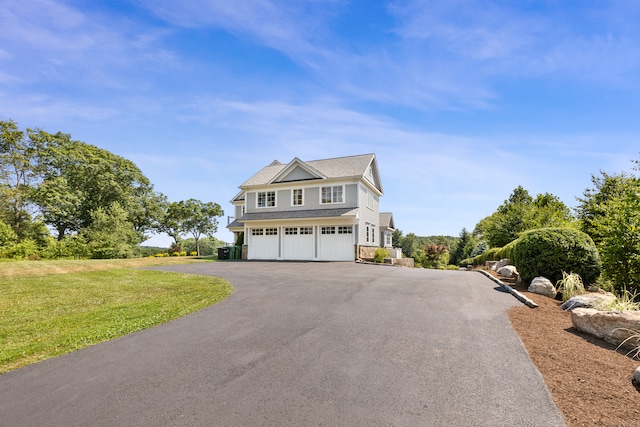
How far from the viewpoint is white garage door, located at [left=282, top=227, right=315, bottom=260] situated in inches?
901

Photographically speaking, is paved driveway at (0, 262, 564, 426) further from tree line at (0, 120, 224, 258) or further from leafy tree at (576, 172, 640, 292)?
tree line at (0, 120, 224, 258)

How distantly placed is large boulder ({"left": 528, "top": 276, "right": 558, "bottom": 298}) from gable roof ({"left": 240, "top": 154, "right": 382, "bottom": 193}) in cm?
1456

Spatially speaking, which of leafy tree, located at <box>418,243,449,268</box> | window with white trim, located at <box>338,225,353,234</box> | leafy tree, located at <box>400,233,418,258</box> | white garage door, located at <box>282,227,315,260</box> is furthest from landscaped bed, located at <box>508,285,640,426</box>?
leafy tree, located at <box>400,233,418,258</box>

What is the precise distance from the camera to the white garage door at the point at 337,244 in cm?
2180

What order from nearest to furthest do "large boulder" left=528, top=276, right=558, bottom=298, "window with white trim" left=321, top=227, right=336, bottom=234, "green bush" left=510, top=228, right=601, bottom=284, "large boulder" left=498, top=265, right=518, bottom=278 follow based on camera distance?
"large boulder" left=528, top=276, right=558, bottom=298 → "green bush" left=510, top=228, right=601, bottom=284 → "large boulder" left=498, top=265, right=518, bottom=278 → "window with white trim" left=321, top=227, right=336, bottom=234

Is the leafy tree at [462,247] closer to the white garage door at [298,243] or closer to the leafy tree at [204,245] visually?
the white garage door at [298,243]

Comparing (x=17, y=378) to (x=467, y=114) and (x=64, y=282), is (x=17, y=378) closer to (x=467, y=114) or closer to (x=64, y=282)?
(x=64, y=282)

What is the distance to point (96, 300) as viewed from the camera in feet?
29.4

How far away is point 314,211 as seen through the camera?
2334cm

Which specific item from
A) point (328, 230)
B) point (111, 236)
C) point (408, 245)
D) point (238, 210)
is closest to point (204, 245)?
point (238, 210)

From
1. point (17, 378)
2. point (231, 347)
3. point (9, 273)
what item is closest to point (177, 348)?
point (231, 347)

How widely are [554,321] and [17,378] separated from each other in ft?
30.1

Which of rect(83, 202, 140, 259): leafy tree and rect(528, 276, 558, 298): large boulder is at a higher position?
rect(83, 202, 140, 259): leafy tree

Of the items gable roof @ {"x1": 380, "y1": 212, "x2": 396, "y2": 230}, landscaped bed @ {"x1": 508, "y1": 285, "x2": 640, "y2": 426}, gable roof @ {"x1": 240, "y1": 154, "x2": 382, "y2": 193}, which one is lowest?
landscaped bed @ {"x1": 508, "y1": 285, "x2": 640, "y2": 426}
